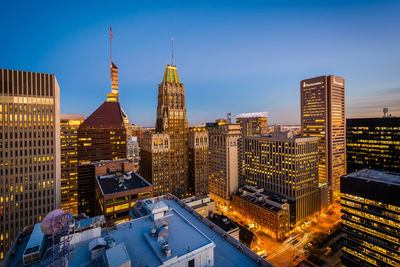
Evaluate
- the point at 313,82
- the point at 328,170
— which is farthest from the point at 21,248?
the point at 313,82

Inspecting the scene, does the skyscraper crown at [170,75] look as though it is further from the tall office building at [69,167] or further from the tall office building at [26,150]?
the tall office building at [69,167]

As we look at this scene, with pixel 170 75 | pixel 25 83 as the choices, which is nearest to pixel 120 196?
pixel 25 83

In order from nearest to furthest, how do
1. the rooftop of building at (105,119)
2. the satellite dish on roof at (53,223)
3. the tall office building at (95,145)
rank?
the satellite dish on roof at (53,223), the tall office building at (95,145), the rooftop of building at (105,119)

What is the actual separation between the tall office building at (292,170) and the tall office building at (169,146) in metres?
59.1

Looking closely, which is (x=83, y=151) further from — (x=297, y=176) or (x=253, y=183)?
(x=297, y=176)

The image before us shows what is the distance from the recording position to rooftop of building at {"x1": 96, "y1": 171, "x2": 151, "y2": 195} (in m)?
78.7

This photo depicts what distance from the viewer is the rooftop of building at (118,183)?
78.7 meters

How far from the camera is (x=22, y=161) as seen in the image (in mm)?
74000

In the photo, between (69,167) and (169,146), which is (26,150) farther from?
(169,146)

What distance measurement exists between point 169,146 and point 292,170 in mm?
86077

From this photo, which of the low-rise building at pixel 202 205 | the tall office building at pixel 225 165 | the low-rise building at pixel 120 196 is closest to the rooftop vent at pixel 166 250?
the low-rise building at pixel 120 196

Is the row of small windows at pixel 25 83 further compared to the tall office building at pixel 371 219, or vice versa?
the row of small windows at pixel 25 83

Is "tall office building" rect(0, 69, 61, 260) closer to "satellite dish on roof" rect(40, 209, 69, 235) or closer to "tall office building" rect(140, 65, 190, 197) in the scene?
"tall office building" rect(140, 65, 190, 197)

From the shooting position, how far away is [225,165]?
14300 centimetres
